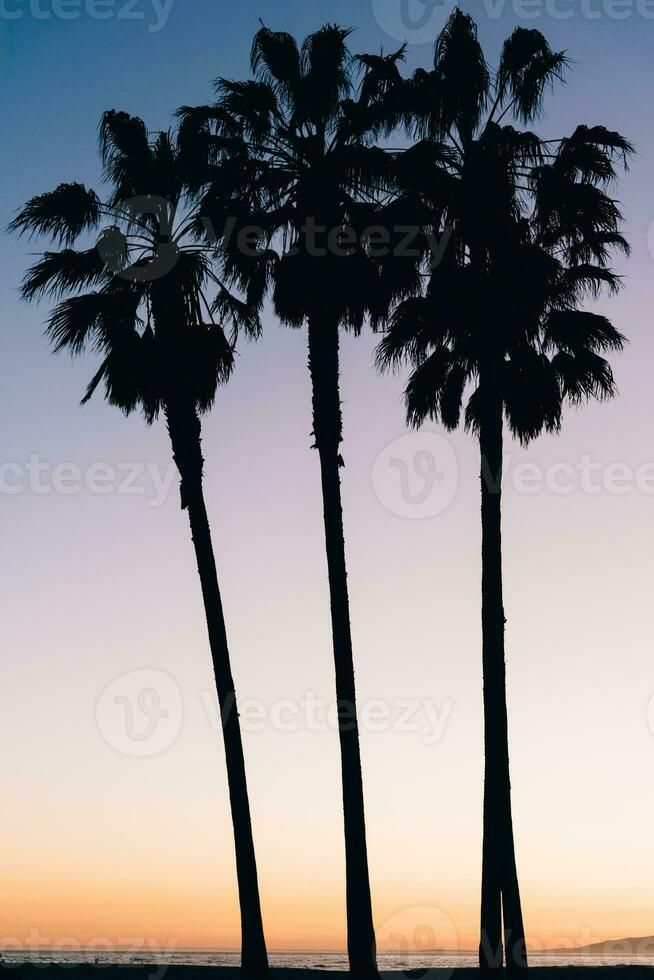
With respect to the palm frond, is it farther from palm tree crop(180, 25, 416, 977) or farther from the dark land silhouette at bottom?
the dark land silhouette at bottom

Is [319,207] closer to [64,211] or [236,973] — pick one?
[64,211]

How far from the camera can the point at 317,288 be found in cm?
2536

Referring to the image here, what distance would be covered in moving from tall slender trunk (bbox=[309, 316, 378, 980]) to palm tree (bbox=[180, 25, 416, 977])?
28 mm

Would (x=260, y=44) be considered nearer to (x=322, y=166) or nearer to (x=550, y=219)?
(x=322, y=166)

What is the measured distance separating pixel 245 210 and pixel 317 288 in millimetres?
2249

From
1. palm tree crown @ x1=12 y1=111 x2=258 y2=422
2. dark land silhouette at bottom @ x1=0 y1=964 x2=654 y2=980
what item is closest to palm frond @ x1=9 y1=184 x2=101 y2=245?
palm tree crown @ x1=12 y1=111 x2=258 y2=422

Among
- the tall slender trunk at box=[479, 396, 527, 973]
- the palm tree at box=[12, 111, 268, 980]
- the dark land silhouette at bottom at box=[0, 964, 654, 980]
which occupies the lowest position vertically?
the dark land silhouette at bottom at box=[0, 964, 654, 980]

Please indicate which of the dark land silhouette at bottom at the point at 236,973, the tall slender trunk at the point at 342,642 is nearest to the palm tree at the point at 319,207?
the tall slender trunk at the point at 342,642

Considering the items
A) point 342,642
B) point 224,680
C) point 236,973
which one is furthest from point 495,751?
point 236,973

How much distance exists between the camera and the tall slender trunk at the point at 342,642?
23.6m

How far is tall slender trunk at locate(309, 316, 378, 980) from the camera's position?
2358 centimetres

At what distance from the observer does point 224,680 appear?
24.6 metres

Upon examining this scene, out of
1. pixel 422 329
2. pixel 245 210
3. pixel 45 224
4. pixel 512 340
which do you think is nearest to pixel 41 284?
pixel 45 224

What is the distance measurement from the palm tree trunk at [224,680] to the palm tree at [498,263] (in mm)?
4529
